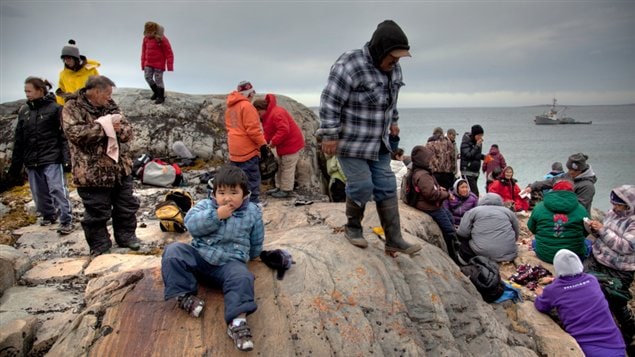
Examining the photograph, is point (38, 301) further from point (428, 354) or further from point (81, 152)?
point (428, 354)

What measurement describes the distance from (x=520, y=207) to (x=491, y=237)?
5.00 metres

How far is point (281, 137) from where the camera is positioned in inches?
339

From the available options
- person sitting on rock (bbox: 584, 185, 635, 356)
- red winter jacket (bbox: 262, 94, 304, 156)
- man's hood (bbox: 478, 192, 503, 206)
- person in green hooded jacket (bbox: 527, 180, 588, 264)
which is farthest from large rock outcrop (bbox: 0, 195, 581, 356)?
red winter jacket (bbox: 262, 94, 304, 156)

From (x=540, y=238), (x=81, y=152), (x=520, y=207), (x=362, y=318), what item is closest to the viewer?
(x=362, y=318)

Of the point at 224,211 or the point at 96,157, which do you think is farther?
the point at 96,157

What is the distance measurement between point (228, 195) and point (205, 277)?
0.74 metres

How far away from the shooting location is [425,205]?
6.93 meters

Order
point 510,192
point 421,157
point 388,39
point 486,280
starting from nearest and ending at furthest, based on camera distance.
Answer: point 388,39 → point 486,280 → point 421,157 → point 510,192

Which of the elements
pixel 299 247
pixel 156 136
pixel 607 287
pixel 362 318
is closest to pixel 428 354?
pixel 362 318

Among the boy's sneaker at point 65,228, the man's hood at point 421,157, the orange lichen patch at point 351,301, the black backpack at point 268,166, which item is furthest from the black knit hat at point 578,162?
the boy's sneaker at point 65,228

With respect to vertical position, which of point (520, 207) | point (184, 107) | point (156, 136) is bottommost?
point (520, 207)

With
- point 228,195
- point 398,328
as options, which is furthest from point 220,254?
point 398,328

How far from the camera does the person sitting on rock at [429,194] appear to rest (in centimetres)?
670

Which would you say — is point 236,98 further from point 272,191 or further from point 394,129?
point 394,129
